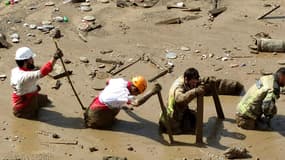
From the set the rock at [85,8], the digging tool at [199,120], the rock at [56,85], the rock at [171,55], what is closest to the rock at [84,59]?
the rock at [56,85]

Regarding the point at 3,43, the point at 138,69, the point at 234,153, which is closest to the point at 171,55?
the point at 138,69

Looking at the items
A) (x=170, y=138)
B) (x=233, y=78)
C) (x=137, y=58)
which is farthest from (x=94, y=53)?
(x=170, y=138)

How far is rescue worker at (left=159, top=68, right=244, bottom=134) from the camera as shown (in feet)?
31.2

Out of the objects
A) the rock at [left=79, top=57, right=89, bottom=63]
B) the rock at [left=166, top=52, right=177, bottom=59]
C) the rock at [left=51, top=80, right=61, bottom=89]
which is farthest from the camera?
the rock at [left=166, top=52, right=177, bottom=59]

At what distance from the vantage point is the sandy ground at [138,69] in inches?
377

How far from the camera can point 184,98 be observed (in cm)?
950

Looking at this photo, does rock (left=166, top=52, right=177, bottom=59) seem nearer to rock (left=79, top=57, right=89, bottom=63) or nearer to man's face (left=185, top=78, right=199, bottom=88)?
rock (left=79, top=57, right=89, bottom=63)

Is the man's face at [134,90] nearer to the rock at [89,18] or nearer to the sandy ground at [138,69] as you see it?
the sandy ground at [138,69]

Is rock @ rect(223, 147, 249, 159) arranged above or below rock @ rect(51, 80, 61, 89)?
below

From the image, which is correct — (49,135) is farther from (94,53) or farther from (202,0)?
(202,0)

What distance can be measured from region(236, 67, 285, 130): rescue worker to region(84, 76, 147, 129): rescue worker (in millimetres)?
1676

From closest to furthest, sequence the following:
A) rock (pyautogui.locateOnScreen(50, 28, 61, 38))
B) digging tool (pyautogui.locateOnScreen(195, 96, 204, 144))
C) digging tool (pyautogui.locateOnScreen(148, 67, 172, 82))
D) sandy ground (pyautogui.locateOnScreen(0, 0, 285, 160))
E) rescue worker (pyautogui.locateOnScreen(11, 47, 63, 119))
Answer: digging tool (pyautogui.locateOnScreen(195, 96, 204, 144))
sandy ground (pyautogui.locateOnScreen(0, 0, 285, 160))
rescue worker (pyautogui.locateOnScreen(11, 47, 63, 119))
digging tool (pyautogui.locateOnScreen(148, 67, 172, 82))
rock (pyautogui.locateOnScreen(50, 28, 61, 38))

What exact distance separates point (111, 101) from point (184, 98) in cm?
117

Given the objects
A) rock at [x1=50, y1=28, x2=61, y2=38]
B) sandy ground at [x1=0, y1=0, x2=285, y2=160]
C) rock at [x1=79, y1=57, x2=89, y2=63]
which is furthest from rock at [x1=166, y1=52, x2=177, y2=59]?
rock at [x1=50, y1=28, x2=61, y2=38]
